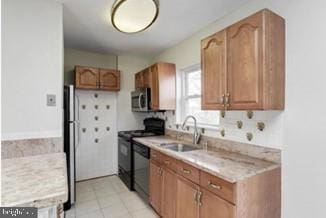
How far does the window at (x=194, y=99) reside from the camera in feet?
8.78

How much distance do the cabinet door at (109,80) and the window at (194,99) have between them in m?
1.36

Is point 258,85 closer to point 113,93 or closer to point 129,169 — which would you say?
point 129,169

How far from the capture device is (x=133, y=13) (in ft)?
5.85

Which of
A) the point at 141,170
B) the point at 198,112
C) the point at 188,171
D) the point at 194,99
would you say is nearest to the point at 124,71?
the point at 194,99

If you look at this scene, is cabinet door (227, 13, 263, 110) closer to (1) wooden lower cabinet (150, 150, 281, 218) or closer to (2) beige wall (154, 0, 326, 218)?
(2) beige wall (154, 0, 326, 218)

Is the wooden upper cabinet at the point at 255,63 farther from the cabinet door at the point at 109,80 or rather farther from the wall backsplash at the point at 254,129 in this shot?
the cabinet door at the point at 109,80

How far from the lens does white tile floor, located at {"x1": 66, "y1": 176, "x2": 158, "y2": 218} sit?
249cm

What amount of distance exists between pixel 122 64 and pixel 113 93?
25.3 inches

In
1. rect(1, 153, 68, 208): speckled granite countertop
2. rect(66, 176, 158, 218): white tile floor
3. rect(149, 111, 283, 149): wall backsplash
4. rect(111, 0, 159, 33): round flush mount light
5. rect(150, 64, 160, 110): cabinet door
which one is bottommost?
rect(66, 176, 158, 218): white tile floor

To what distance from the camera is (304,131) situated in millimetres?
1502

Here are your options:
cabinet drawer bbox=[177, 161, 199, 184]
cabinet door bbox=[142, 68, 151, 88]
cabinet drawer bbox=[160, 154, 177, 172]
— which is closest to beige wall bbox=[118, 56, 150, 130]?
cabinet door bbox=[142, 68, 151, 88]

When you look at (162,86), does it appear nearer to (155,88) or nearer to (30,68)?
(155,88)

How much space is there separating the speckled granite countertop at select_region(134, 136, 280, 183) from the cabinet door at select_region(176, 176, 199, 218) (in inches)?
9.0

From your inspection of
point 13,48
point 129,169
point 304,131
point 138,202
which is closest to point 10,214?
point 13,48
